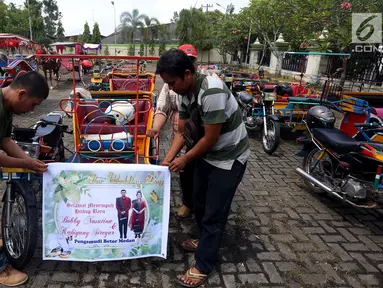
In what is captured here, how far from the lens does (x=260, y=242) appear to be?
3.07 meters

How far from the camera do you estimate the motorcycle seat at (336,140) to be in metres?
3.43

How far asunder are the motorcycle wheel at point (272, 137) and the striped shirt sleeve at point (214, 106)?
3866 millimetres

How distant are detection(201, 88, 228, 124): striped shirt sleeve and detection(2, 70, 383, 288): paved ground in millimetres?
1386

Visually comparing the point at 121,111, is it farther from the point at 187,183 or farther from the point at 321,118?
the point at 321,118

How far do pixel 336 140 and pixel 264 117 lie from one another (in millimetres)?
2748

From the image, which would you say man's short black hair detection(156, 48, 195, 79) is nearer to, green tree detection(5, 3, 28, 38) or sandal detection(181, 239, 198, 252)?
sandal detection(181, 239, 198, 252)

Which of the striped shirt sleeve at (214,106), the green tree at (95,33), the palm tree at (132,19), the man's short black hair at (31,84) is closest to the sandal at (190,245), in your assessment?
the striped shirt sleeve at (214,106)

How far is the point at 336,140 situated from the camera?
3.55 m

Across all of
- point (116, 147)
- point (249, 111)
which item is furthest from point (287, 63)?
point (116, 147)

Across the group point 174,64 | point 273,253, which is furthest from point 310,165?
point 174,64

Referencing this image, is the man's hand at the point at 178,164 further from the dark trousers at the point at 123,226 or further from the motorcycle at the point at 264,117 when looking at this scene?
the motorcycle at the point at 264,117

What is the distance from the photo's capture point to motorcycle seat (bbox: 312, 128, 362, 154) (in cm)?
343

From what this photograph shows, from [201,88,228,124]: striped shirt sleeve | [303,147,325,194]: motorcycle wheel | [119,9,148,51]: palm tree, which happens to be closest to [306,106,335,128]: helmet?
[303,147,325,194]: motorcycle wheel

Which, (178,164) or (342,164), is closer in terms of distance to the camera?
(178,164)
